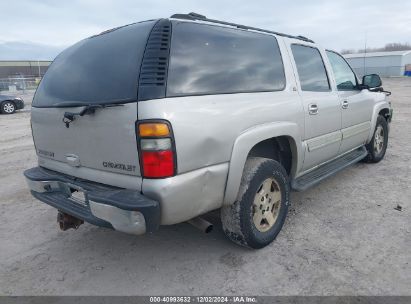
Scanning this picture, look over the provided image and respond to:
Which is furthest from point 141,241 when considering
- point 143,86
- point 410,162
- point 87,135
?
point 410,162

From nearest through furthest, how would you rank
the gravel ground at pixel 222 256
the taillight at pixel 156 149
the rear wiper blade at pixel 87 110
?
the taillight at pixel 156 149
the rear wiper blade at pixel 87 110
the gravel ground at pixel 222 256

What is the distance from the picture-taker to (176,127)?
2.13 meters

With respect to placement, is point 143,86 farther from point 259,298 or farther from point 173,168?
point 259,298

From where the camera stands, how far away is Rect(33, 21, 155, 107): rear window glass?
226cm

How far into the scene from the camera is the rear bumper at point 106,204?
211cm

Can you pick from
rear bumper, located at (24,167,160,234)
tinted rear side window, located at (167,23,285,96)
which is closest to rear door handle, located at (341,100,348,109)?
tinted rear side window, located at (167,23,285,96)

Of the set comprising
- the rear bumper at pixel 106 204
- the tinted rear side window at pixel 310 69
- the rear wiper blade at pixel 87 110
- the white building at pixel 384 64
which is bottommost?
the rear bumper at pixel 106 204

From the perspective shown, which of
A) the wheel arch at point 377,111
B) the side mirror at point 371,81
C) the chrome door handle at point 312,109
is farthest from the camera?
the wheel arch at point 377,111

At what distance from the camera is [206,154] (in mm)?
2301

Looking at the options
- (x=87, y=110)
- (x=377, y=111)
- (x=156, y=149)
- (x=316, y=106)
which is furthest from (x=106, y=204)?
(x=377, y=111)

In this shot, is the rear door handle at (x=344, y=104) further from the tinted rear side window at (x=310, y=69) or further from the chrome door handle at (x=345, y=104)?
the tinted rear side window at (x=310, y=69)

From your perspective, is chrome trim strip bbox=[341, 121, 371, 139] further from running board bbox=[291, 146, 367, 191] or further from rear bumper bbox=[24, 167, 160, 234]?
rear bumper bbox=[24, 167, 160, 234]

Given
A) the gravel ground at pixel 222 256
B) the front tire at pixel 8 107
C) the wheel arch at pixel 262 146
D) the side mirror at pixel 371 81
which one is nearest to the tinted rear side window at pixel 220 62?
the wheel arch at pixel 262 146

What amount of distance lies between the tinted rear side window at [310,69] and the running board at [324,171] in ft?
3.12
